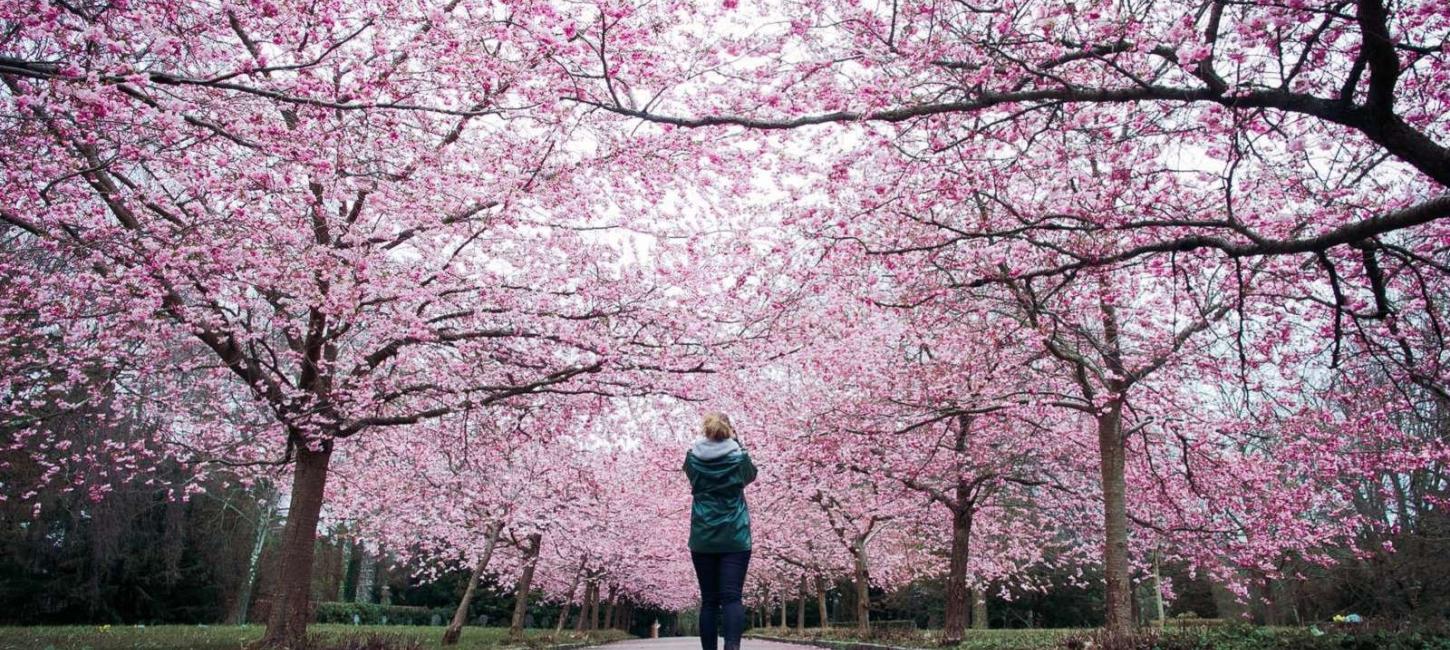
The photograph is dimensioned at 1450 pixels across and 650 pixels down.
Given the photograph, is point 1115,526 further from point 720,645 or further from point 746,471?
point 720,645

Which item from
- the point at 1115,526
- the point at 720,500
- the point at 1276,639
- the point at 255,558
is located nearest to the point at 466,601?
the point at 1115,526

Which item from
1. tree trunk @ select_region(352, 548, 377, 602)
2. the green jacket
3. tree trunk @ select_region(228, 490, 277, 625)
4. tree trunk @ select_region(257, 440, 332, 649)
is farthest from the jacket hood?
tree trunk @ select_region(352, 548, 377, 602)

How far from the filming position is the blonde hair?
16.7ft

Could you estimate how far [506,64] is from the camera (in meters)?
7.34

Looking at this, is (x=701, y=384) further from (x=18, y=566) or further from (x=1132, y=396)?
(x=18, y=566)

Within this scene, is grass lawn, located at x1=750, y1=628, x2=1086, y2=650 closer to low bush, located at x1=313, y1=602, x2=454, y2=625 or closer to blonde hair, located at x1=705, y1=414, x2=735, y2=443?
blonde hair, located at x1=705, y1=414, x2=735, y2=443

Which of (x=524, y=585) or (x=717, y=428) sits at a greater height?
(x=717, y=428)

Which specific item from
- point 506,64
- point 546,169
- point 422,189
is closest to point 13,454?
point 422,189

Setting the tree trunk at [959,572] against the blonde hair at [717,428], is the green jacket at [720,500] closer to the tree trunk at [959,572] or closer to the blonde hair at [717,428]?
the blonde hair at [717,428]

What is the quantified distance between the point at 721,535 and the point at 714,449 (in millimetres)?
527

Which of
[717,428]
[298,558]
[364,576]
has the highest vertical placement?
[717,428]

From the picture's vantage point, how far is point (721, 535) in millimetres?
4609

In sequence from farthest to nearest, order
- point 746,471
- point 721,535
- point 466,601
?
point 466,601 → point 746,471 → point 721,535

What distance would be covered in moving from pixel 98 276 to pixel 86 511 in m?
15.9
